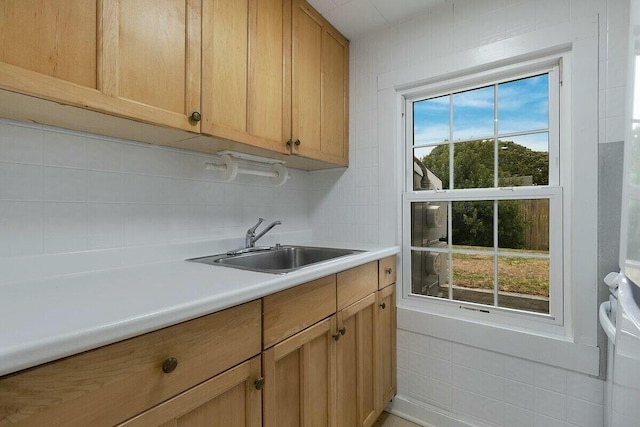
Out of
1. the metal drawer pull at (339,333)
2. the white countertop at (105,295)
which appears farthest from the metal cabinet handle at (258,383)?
the metal drawer pull at (339,333)

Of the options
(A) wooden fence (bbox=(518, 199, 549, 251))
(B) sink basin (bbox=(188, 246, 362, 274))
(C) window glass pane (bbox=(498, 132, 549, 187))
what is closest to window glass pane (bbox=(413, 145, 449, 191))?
(C) window glass pane (bbox=(498, 132, 549, 187))

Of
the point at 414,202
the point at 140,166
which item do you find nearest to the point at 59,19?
the point at 140,166

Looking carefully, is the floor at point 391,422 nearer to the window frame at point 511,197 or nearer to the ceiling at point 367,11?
the window frame at point 511,197

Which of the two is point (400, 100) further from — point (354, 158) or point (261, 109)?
point (261, 109)

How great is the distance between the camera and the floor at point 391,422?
5.69ft

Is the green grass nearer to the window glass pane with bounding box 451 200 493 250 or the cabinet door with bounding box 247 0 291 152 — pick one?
the window glass pane with bounding box 451 200 493 250

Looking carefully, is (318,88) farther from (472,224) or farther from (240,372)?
(240,372)

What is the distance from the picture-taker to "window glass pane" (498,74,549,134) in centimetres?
153

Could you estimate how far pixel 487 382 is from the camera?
62.2 inches

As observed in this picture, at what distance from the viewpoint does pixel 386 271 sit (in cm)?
176

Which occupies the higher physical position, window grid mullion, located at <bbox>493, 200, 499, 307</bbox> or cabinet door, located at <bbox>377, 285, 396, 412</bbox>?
window grid mullion, located at <bbox>493, 200, 499, 307</bbox>

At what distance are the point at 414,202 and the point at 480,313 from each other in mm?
718

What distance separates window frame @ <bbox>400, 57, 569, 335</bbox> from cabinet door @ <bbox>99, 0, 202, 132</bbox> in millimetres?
1288

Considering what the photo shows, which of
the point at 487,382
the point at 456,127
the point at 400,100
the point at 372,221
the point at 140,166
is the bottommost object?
the point at 487,382
